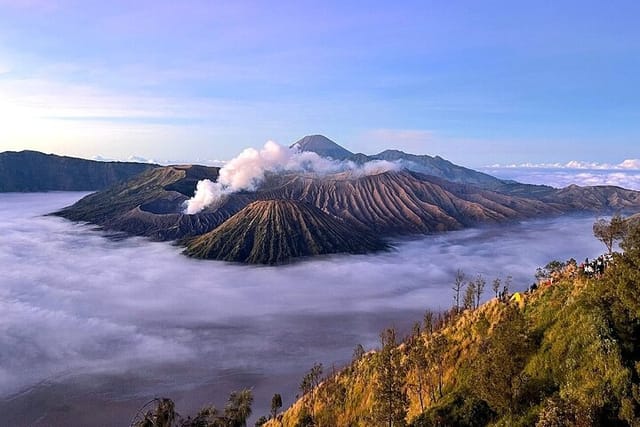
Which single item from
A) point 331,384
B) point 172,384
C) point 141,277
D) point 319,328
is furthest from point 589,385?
point 141,277

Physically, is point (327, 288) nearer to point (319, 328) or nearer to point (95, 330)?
point (319, 328)

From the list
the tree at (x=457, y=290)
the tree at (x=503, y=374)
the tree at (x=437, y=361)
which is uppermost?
the tree at (x=503, y=374)

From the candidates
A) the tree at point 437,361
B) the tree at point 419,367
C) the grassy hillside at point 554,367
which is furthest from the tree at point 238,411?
the tree at point 437,361

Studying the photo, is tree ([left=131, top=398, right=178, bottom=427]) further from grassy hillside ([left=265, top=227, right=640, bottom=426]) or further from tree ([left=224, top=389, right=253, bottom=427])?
grassy hillside ([left=265, top=227, right=640, bottom=426])

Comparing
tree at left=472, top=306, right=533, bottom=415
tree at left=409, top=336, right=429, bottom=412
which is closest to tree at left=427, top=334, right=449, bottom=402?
tree at left=409, top=336, right=429, bottom=412

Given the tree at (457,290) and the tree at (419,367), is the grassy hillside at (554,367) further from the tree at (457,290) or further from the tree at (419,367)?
the tree at (457,290)

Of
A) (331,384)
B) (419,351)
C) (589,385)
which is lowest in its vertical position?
(331,384)

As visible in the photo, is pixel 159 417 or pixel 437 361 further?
pixel 437 361

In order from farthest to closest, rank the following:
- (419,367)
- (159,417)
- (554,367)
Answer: (419,367), (554,367), (159,417)

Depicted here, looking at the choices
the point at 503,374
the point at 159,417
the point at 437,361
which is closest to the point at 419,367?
the point at 437,361

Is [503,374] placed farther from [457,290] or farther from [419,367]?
[457,290]

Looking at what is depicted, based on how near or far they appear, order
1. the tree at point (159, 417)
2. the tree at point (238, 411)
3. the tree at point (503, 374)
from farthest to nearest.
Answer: the tree at point (238, 411), the tree at point (503, 374), the tree at point (159, 417)
